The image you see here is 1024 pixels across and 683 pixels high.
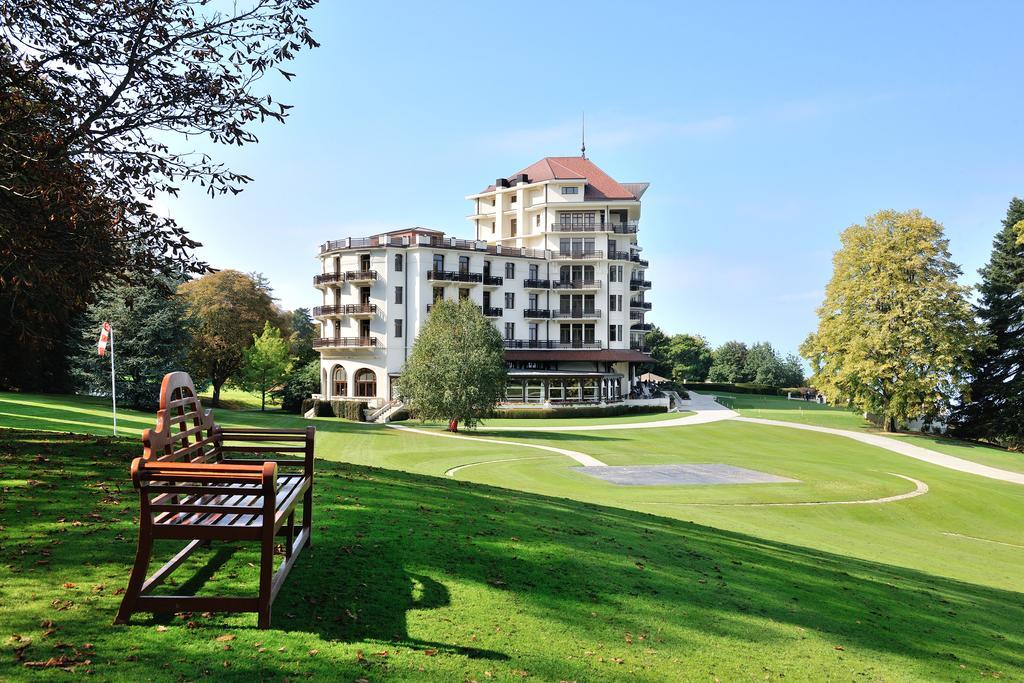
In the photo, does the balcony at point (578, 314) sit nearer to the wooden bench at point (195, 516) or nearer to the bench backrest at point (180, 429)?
the bench backrest at point (180, 429)

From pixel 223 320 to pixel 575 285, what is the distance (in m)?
35.2

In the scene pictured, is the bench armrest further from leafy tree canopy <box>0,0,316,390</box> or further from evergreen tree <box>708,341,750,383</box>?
evergreen tree <box>708,341,750,383</box>

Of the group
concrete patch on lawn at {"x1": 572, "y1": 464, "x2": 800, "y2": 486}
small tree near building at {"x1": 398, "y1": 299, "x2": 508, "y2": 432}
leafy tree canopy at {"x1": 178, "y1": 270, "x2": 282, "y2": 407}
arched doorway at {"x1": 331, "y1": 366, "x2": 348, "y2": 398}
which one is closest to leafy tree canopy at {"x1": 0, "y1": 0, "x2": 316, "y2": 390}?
concrete patch on lawn at {"x1": 572, "y1": 464, "x2": 800, "y2": 486}

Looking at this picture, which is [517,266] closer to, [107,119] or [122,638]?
[107,119]

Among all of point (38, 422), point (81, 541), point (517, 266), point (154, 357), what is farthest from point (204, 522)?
point (517, 266)

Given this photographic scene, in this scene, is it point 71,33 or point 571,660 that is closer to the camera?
point 571,660

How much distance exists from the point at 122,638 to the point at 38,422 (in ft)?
83.2

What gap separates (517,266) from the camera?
71.0 m

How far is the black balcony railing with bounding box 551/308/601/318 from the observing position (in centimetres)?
7244

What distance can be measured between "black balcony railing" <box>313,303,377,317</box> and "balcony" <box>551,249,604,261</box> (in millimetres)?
19899

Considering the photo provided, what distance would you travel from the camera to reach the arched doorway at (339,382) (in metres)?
65.2

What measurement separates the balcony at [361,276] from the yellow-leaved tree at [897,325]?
37.5 metres

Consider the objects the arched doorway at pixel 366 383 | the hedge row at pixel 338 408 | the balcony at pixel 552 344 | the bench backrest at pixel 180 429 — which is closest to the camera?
the bench backrest at pixel 180 429

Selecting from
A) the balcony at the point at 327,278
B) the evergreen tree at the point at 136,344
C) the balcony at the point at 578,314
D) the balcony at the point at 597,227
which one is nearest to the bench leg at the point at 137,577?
the evergreen tree at the point at 136,344
